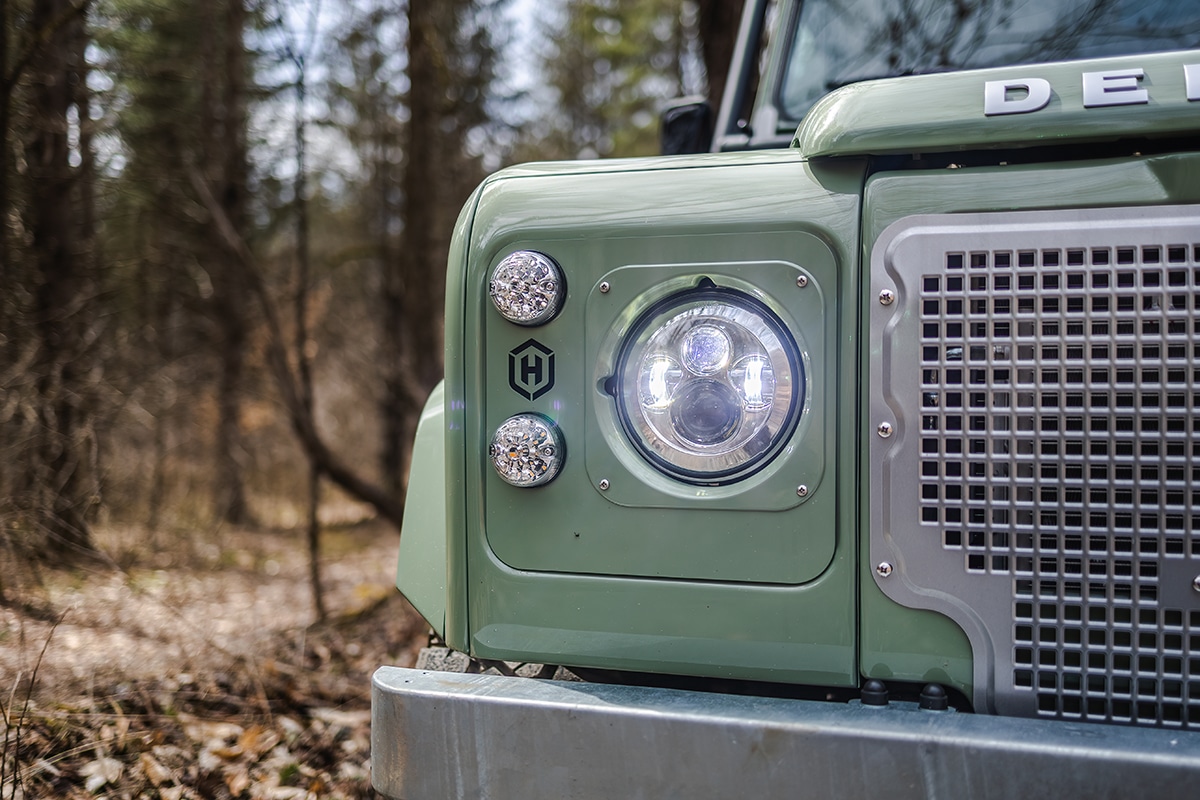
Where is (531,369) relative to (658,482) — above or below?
above

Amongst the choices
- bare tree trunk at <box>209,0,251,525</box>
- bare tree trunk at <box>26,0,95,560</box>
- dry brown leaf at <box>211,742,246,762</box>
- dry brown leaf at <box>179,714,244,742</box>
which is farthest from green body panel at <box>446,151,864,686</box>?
bare tree trunk at <box>209,0,251,525</box>

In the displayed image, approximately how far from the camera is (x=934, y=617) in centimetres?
146

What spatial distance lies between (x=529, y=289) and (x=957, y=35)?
1823mm

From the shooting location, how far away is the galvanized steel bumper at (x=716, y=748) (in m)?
1.23

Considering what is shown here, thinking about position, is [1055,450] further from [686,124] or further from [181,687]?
[181,687]

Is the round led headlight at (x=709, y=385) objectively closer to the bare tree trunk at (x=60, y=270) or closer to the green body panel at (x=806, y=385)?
the green body panel at (x=806, y=385)

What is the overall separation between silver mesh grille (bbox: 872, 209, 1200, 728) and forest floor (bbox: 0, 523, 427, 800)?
193 centimetres

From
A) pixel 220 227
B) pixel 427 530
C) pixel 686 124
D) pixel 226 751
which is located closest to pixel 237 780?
pixel 226 751

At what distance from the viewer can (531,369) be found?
162 cm

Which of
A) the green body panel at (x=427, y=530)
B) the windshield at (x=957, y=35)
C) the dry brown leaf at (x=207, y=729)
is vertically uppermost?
the windshield at (x=957, y=35)

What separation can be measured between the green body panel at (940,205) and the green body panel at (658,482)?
0.03 metres

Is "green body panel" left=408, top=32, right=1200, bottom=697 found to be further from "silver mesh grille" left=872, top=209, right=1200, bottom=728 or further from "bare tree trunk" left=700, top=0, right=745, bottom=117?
"bare tree trunk" left=700, top=0, right=745, bottom=117

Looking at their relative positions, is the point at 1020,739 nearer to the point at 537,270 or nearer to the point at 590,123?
the point at 537,270

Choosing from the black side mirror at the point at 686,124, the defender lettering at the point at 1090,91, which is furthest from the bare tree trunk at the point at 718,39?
the defender lettering at the point at 1090,91
